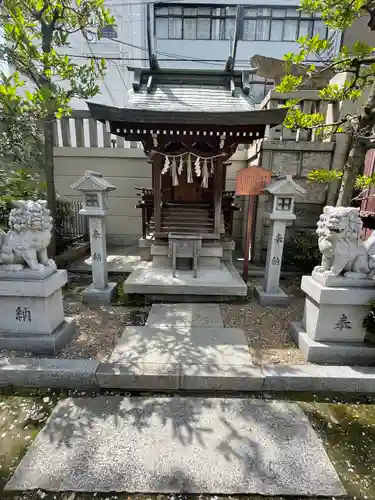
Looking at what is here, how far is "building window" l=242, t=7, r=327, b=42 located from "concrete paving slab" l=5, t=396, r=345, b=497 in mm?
19436

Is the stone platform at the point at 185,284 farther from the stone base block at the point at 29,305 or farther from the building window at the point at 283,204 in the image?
the stone base block at the point at 29,305

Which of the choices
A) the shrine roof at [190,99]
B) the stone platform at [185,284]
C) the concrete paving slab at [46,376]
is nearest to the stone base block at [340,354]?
the stone platform at [185,284]

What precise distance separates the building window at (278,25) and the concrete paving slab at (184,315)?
1751 centimetres

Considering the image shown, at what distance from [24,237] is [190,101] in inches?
216

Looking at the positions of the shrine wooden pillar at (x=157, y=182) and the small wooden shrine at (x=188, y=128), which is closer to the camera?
the small wooden shrine at (x=188, y=128)

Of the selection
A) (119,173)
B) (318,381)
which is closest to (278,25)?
(119,173)

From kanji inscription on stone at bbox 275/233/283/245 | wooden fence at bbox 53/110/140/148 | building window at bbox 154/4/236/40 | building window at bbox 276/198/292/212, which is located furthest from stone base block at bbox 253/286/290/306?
building window at bbox 154/4/236/40

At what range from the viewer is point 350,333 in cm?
376

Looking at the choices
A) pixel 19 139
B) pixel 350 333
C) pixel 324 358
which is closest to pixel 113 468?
pixel 324 358

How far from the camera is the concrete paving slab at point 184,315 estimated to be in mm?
4781

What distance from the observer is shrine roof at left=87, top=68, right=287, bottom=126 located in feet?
18.0

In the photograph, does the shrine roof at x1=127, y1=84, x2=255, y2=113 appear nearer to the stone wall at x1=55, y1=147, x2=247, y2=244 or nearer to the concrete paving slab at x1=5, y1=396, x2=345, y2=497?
the stone wall at x1=55, y1=147, x2=247, y2=244

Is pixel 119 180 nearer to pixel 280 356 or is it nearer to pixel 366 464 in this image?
pixel 280 356

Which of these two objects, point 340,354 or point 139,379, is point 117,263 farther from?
point 340,354
